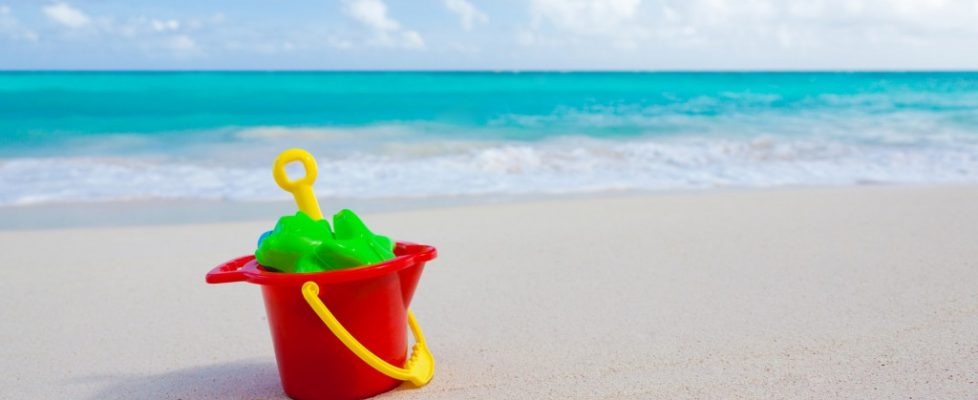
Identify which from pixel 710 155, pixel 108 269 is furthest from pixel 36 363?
pixel 710 155

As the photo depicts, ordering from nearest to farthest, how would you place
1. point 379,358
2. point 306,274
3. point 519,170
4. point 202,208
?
point 306,274, point 379,358, point 202,208, point 519,170

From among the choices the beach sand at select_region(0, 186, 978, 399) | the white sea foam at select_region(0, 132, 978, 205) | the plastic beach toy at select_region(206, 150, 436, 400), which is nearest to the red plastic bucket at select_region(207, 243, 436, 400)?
the plastic beach toy at select_region(206, 150, 436, 400)

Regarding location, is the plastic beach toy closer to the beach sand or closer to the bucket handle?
the bucket handle

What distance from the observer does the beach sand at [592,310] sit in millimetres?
2029

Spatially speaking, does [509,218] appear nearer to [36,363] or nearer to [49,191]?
[36,363]

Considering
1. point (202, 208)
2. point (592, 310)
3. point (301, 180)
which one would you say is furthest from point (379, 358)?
point (202, 208)

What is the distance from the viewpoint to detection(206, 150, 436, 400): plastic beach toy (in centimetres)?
172

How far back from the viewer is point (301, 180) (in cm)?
195

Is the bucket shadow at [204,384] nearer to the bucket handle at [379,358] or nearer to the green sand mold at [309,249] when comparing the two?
the bucket handle at [379,358]

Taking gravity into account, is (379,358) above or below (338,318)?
below

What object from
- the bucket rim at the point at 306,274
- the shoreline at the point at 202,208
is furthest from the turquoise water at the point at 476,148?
the bucket rim at the point at 306,274

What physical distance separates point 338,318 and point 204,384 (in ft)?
1.91

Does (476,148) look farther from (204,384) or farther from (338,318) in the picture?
(338,318)

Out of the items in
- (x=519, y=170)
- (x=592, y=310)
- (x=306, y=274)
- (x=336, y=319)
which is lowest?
(x=592, y=310)
